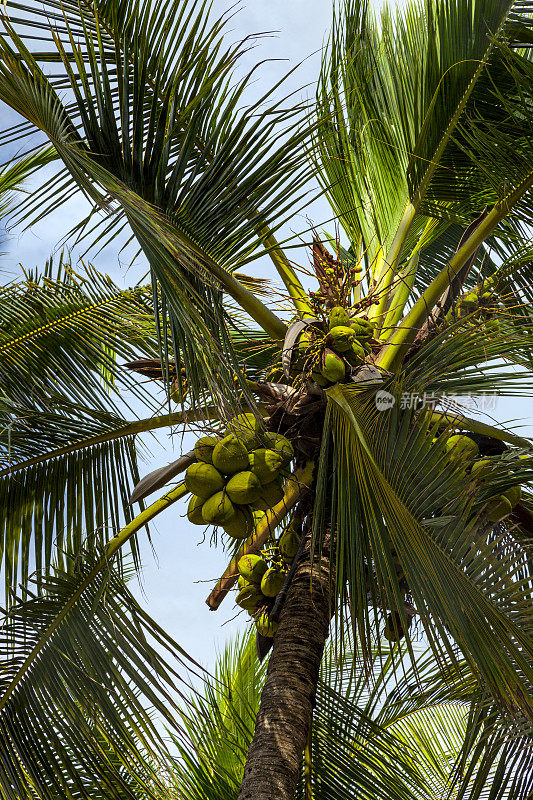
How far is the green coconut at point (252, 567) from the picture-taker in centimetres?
311

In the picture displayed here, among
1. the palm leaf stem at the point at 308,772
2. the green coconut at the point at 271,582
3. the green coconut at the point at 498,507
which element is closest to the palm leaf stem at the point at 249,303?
the green coconut at the point at 271,582

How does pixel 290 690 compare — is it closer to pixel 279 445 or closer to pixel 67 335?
pixel 279 445

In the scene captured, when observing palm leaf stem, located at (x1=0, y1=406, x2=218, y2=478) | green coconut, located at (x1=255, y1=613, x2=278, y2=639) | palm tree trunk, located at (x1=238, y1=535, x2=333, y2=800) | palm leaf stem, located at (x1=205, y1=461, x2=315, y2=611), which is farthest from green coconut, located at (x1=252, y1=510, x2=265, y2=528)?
palm leaf stem, located at (x1=0, y1=406, x2=218, y2=478)

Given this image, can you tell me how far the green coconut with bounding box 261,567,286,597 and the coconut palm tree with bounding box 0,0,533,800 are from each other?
4cm

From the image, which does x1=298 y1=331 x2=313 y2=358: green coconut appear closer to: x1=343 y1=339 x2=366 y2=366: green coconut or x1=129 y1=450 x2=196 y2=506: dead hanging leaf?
x1=343 y1=339 x2=366 y2=366: green coconut

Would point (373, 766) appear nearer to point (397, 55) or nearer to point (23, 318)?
point (23, 318)

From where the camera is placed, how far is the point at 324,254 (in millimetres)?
3277

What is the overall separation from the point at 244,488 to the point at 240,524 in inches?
6.5

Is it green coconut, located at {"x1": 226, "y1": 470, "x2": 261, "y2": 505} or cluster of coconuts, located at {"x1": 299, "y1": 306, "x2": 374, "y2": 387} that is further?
cluster of coconuts, located at {"x1": 299, "y1": 306, "x2": 374, "y2": 387}

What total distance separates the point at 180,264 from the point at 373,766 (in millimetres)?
2119

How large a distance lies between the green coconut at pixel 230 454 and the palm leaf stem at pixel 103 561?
555 mm

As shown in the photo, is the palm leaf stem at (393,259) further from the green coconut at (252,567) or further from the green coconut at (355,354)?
the green coconut at (252,567)

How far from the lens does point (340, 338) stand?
2.80 meters

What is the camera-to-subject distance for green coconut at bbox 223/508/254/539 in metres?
2.54
